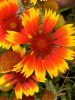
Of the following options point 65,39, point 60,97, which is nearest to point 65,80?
point 60,97

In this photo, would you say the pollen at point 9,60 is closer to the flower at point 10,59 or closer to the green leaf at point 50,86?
the flower at point 10,59

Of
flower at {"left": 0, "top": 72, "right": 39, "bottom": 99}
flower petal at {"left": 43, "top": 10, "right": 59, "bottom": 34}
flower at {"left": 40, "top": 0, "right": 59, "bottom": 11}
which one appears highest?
flower at {"left": 40, "top": 0, "right": 59, "bottom": 11}

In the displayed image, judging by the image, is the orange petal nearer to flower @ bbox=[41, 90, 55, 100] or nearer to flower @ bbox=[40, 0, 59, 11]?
flower @ bbox=[41, 90, 55, 100]

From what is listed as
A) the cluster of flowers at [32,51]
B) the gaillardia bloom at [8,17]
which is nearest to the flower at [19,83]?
the cluster of flowers at [32,51]

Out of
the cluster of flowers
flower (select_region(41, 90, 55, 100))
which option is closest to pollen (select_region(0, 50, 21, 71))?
the cluster of flowers

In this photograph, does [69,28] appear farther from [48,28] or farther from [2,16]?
[2,16]

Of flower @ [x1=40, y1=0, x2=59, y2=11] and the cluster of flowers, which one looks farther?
flower @ [x1=40, y1=0, x2=59, y2=11]
